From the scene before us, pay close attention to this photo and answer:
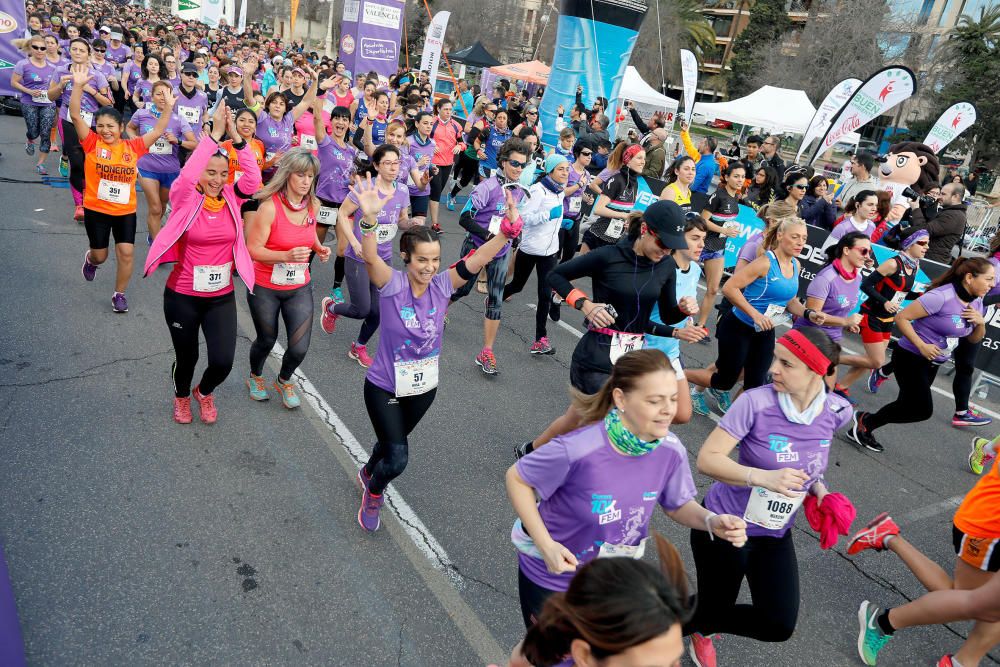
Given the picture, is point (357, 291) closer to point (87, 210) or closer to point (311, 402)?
point (311, 402)

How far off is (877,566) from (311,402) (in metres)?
4.05

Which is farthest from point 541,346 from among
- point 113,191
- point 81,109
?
point 81,109

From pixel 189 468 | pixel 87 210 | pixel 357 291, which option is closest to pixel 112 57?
pixel 87 210

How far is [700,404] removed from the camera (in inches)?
252

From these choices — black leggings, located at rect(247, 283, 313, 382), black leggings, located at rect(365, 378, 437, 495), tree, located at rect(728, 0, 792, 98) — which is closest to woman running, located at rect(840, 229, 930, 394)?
black leggings, located at rect(365, 378, 437, 495)

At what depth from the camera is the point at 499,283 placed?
643cm

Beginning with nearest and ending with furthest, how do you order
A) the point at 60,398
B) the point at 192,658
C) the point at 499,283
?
the point at 192,658, the point at 60,398, the point at 499,283

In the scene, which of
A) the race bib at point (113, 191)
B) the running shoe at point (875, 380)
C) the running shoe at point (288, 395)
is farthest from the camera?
the running shoe at point (875, 380)

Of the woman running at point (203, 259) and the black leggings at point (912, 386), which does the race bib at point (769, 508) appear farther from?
the black leggings at point (912, 386)

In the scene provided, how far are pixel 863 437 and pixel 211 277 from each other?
17.9 ft

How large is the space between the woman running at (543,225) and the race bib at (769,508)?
3.60m

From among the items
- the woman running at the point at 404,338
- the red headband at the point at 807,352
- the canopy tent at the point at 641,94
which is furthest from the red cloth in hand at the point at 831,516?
the canopy tent at the point at 641,94

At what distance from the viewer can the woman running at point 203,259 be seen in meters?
4.47

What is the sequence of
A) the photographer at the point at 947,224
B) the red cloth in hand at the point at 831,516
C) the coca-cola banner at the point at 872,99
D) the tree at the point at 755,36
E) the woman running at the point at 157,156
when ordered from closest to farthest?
1. the red cloth in hand at the point at 831,516
2. the woman running at the point at 157,156
3. the photographer at the point at 947,224
4. the coca-cola banner at the point at 872,99
5. the tree at the point at 755,36
